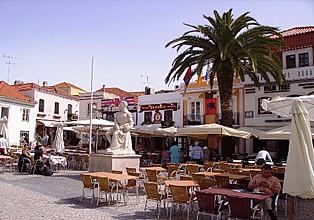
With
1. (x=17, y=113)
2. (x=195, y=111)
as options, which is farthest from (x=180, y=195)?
(x=17, y=113)

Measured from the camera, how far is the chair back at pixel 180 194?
24.7ft

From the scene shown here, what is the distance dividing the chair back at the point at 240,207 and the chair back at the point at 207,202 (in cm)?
45

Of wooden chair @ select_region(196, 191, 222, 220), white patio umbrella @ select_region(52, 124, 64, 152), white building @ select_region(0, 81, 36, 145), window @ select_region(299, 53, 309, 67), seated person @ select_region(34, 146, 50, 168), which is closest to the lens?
wooden chair @ select_region(196, 191, 222, 220)

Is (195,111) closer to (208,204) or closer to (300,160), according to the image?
(208,204)

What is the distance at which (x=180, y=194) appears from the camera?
7617 millimetres

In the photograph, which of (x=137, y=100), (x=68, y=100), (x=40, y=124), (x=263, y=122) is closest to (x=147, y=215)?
(x=263, y=122)

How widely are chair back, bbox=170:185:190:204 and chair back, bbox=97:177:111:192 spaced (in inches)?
81.4

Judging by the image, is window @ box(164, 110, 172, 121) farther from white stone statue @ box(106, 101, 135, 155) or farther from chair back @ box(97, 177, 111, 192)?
chair back @ box(97, 177, 111, 192)

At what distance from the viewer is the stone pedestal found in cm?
1323

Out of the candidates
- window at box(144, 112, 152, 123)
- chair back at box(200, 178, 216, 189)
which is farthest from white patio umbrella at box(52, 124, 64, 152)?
window at box(144, 112, 152, 123)

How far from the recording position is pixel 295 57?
2439cm

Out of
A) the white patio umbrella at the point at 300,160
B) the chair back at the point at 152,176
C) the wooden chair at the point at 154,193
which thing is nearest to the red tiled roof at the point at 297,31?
the chair back at the point at 152,176

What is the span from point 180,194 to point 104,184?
2.38m

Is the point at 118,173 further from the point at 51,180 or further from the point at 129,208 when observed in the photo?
the point at 51,180
